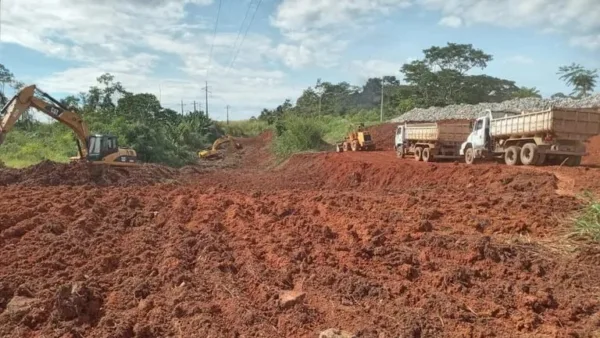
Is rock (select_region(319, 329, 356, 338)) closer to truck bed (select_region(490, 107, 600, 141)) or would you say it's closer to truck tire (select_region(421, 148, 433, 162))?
truck bed (select_region(490, 107, 600, 141))

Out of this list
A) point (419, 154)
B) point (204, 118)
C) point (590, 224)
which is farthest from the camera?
point (204, 118)

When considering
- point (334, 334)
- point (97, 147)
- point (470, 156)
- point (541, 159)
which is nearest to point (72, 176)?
point (97, 147)

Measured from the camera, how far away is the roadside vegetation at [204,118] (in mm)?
29875

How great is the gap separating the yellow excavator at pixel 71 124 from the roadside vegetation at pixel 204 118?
8011mm

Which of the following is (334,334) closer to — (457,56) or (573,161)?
(573,161)

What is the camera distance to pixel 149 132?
29.2 meters

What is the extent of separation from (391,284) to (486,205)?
4.68 meters

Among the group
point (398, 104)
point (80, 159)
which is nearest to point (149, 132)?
point (80, 159)

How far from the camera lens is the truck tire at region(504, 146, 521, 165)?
1609 cm

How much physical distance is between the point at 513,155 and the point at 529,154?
0.79m

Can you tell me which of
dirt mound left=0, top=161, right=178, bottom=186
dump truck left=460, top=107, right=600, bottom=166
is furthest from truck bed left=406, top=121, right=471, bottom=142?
dirt mound left=0, top=161, right=178, bottom=186

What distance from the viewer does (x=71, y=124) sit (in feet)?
62.1

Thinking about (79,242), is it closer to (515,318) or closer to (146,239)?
(146,239)

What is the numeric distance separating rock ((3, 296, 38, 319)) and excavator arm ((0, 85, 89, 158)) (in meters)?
13.0
